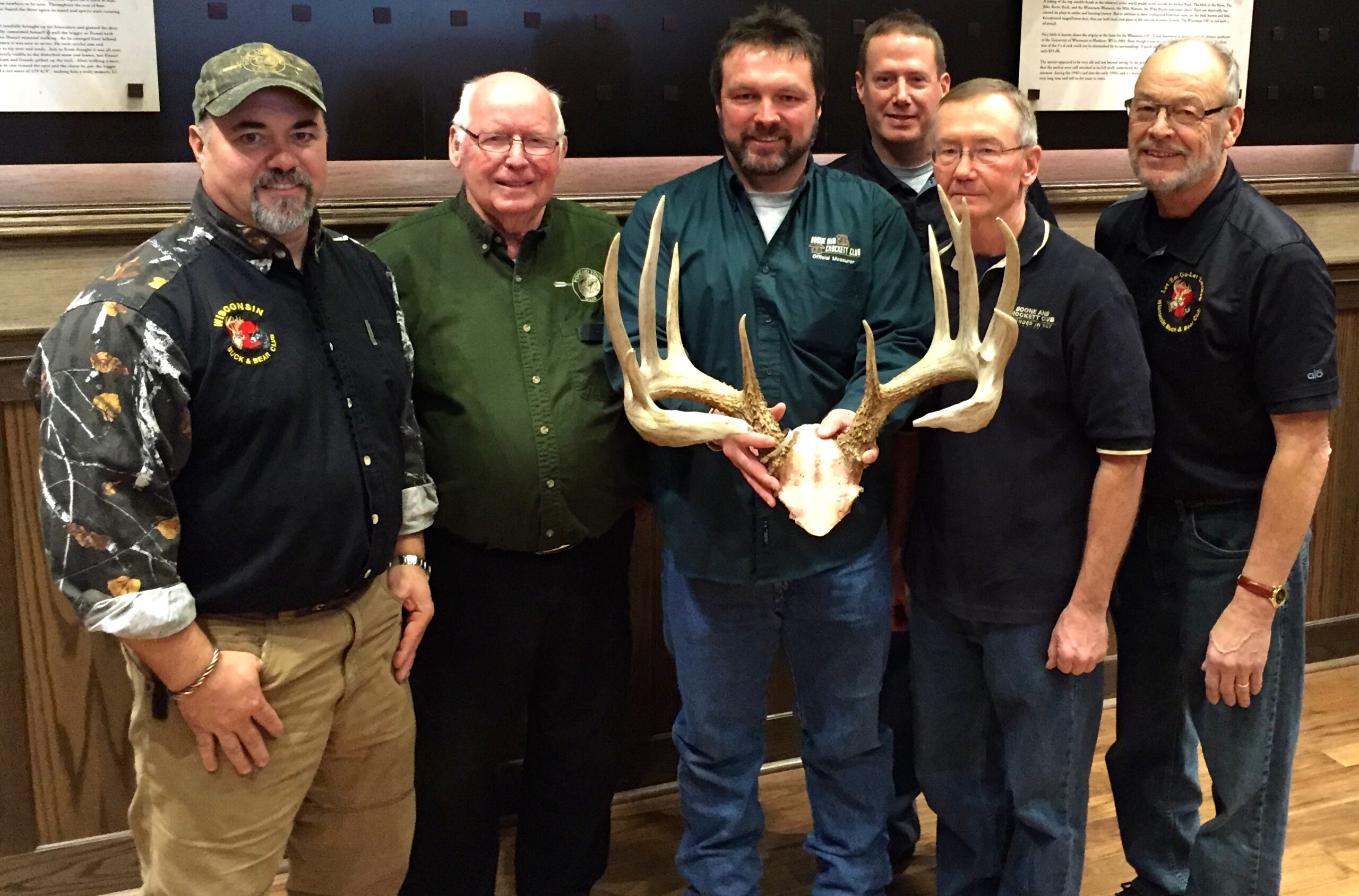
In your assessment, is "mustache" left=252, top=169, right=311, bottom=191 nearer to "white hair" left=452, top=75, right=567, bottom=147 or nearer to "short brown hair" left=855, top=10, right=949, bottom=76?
"white hair" left=452, top=75, right=567, bottom=147

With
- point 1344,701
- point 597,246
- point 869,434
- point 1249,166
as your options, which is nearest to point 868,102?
point 597,246


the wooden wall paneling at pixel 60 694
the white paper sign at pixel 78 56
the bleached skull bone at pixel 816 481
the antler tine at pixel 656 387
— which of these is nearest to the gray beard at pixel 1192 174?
the bleached skull bone at pixel 816 481

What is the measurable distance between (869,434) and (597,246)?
71cm

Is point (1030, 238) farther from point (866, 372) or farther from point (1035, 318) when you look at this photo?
point (866, 372)

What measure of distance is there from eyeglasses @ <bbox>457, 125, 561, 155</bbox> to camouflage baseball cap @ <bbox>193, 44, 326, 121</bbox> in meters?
0.39

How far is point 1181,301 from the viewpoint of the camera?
2.18 meters

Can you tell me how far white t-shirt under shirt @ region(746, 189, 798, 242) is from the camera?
2.24 meters

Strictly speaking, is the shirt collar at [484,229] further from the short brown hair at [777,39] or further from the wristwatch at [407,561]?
the wristwatch at [407,561]

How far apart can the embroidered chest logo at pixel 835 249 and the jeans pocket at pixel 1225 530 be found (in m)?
0.81

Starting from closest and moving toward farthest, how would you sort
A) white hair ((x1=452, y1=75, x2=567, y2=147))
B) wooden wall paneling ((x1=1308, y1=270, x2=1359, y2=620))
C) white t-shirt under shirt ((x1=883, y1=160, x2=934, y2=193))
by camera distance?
1. white hair ((x1=452, y1=75, x2=567, y2=147))
2. white t-shirt under shirt ((x1=883, y1=160, x2=934, y2=193))
3. wooden wall paneling ((x1=1308, y1=270, x2=1359, y2=620))

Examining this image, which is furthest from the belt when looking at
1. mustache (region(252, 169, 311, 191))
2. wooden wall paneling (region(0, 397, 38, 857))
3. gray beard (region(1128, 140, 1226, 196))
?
gray beard (region(1128, 140, 1226, 196))

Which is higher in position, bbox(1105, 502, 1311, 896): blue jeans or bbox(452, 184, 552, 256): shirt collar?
bbox(452, 184, 552, 256): shirt collar

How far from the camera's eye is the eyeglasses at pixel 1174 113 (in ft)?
7.02

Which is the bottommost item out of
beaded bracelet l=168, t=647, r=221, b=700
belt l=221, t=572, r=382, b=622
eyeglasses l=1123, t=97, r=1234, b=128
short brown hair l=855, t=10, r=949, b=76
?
beaded bracelet l=168, t=647, r=221, b=700
